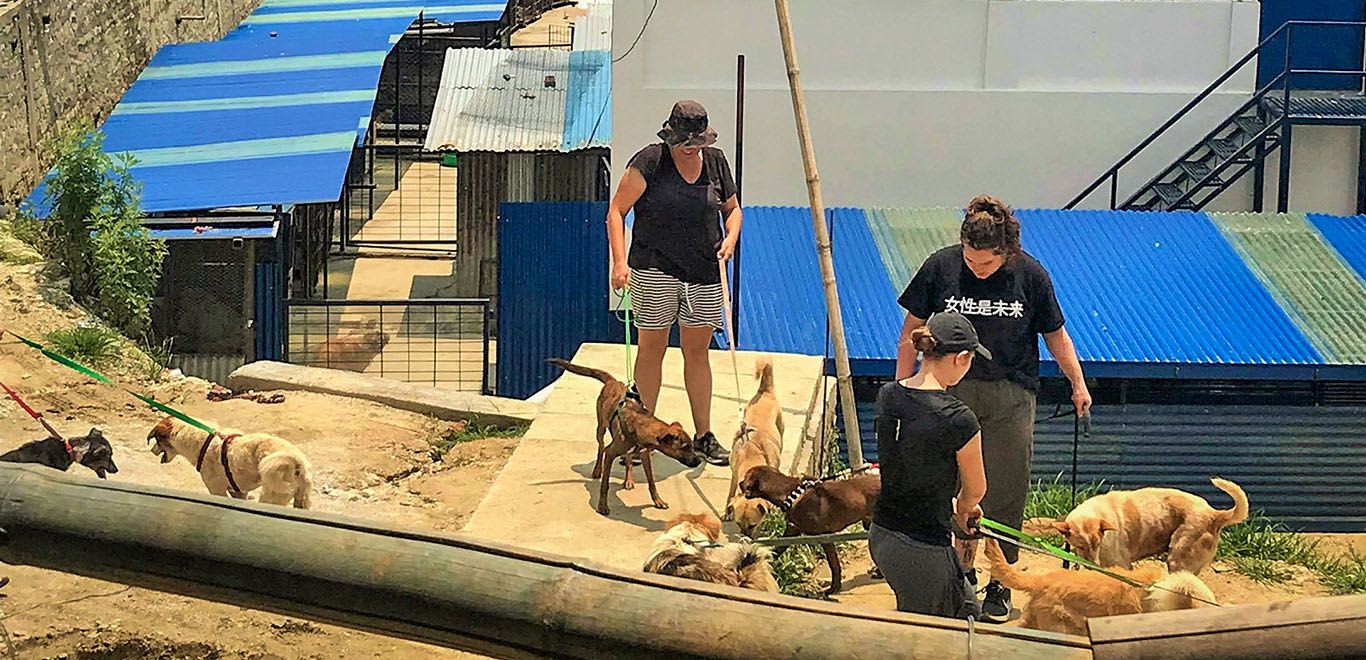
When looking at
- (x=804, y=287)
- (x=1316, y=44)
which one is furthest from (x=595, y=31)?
(x=804, y=287)

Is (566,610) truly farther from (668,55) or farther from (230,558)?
(668,55)

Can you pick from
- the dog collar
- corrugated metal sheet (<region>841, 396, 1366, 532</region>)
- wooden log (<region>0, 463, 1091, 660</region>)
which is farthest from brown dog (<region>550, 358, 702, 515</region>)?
corrugated metal sheet (<region>841, 396, 1366, 532</region>)

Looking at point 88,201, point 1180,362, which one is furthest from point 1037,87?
point 88,201

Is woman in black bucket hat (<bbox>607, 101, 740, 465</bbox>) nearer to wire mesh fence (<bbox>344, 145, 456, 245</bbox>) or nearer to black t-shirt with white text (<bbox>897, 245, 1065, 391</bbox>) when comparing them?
black t-shirt with white text (<bbox>897, 245, 1065, 391</bbox>)

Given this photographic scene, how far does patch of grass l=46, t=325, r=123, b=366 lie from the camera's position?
431 inches

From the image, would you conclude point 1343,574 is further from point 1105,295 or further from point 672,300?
point 1105,295

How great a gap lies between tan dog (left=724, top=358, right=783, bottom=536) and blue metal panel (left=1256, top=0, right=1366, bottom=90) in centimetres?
1028

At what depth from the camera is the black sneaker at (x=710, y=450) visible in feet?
23.6

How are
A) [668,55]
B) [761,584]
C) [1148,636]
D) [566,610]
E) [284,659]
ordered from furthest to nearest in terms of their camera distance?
[668,55], [284,659], [761,584], [566,610], [1148,636]

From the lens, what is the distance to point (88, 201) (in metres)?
12.7

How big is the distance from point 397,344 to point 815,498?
11341 mm

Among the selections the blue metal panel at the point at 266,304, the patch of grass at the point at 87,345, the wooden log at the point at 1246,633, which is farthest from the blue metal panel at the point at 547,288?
the wooden log at the point at 1246,633

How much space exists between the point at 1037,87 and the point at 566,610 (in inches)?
544

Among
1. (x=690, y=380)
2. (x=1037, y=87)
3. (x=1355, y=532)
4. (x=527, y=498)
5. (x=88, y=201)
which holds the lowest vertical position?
(x=1355, y=532)
